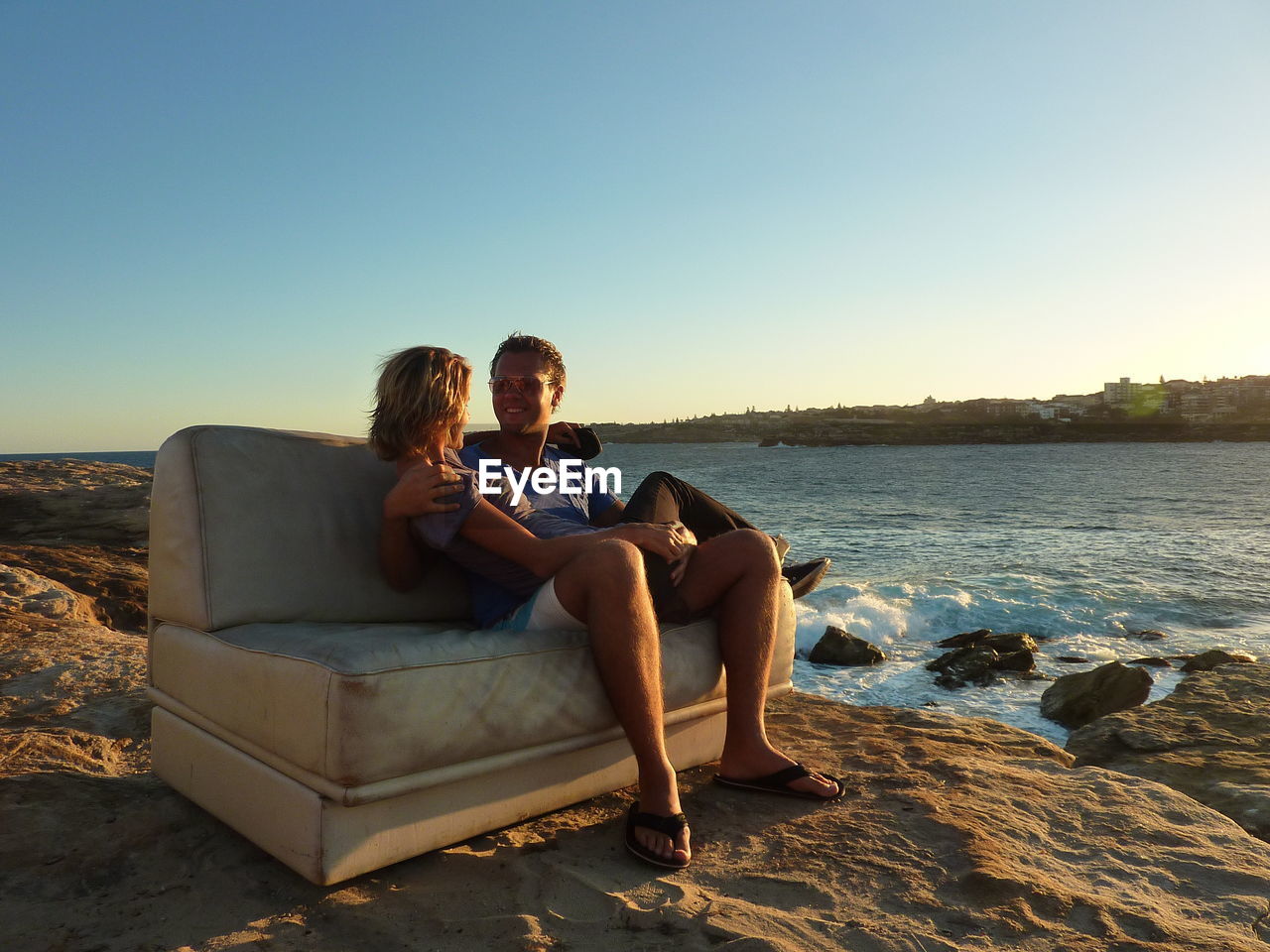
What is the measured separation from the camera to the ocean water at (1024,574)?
315 inches

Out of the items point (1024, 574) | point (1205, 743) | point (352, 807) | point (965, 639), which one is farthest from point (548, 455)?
point (1024, 574)

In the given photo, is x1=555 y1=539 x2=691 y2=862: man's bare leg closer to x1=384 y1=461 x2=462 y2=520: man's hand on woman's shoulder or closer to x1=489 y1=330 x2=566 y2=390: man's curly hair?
x1=384 y1=461 x2=462 y2=520: man's hand on woman's shoulder

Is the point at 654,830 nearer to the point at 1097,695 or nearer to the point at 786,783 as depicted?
the point at 786,783

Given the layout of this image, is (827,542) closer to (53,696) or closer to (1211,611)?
(1211,611)

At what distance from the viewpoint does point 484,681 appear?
222 centimetres

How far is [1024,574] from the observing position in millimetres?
13469

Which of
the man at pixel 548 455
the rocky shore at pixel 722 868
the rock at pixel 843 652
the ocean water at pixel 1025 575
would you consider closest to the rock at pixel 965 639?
the ocean water at pixel 1025 575

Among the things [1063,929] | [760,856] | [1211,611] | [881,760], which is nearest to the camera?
[1063,929]

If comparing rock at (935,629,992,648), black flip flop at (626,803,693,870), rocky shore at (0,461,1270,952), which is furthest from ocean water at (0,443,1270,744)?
black flip flop at (626,803,693,870)

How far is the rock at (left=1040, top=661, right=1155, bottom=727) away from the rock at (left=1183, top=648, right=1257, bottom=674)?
7.13 ft

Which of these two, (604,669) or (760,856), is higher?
(604,669)

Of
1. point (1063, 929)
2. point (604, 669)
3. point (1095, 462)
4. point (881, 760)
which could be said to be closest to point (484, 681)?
point (604, 669)

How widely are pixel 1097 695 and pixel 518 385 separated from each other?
5.40 m

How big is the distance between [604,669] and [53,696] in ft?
9.12
